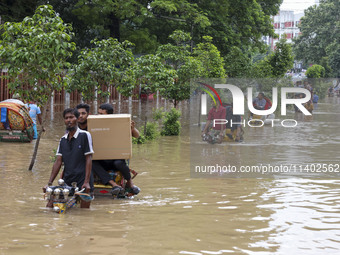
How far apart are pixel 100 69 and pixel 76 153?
7.26 m

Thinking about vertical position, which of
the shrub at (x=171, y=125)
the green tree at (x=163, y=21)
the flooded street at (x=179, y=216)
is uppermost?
the green tree at (x=163, y=21)

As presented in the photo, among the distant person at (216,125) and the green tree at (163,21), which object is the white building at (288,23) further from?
the distant person at (216,125)

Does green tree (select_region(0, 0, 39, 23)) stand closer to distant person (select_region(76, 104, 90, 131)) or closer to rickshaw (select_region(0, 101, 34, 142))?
rickshaw (select_region(0, 101, 34, 142))

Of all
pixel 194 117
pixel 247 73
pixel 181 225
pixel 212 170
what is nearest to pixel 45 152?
pixel 212 170

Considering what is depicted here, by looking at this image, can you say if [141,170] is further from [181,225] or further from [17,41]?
[181,225]

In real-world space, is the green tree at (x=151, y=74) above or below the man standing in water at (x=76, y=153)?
above

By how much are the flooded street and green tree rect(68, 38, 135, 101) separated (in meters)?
2.09

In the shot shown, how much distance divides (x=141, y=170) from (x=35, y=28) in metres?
3.52

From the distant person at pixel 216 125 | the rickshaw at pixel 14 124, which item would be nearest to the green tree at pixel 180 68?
the distant person at pixel 216 125

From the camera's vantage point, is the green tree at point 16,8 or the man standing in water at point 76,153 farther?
the green tree at point 16,8

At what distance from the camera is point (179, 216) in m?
8.60

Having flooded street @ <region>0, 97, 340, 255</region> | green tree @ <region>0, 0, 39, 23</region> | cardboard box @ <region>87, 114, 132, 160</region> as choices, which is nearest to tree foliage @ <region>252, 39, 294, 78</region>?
green tree @ <region>0, 0, 39, 23</region>

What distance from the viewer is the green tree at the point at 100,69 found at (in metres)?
15.6

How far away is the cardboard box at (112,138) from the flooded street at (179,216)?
708mm
